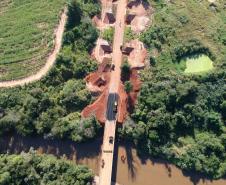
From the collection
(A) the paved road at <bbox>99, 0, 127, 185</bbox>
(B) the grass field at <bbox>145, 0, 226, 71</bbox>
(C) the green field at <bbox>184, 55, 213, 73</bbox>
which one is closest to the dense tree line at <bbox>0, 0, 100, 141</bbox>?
(A) the paved road at <bbox>99, 0, 127, 185</bbox>

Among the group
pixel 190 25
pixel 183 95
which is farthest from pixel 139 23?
pixel 183 95

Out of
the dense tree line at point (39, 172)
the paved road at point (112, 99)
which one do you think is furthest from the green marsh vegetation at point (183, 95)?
the dense tree line at point (39, 172)

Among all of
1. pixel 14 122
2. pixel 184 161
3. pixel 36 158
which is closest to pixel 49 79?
pixel 14 122

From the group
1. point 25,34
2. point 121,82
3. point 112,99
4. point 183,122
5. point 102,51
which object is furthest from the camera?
point 25,34

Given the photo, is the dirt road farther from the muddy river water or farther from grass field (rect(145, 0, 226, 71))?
grass field (rect(145, 0, 226, 71))

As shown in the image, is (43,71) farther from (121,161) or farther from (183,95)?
(183,95)
